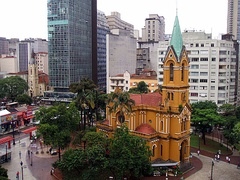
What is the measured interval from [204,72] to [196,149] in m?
30.4

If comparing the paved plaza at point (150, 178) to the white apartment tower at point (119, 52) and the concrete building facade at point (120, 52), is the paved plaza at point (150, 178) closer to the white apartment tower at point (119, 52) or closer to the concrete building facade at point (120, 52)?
the white apartment tower at point (119, 52)

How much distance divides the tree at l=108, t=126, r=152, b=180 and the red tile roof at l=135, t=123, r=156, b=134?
7.58m

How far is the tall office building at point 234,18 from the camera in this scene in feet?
534

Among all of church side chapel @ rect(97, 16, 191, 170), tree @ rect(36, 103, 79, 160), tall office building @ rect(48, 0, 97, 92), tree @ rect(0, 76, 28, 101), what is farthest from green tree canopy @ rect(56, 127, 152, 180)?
tree @ rect(0, 76, 28, 101)

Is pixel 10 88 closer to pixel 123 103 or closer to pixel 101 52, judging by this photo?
pixel 101 52

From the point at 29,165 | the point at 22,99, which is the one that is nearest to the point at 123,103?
the point at 29,165

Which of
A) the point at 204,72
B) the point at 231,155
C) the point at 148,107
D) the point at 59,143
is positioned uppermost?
the point at 204,72

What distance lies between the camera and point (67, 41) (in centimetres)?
10056

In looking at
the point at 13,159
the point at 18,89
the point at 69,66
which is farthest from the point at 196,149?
the point at 18,89

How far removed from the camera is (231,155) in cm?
5638

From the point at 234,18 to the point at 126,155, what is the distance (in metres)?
152

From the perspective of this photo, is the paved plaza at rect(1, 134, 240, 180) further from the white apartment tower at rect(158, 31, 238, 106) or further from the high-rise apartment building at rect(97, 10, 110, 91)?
the high-rise apartment building at rect(97, 10, 110, 91)

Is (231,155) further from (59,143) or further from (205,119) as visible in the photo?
(59,143)

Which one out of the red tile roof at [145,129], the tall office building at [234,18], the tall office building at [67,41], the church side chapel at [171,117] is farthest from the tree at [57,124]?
the tall office building at [234,18]
